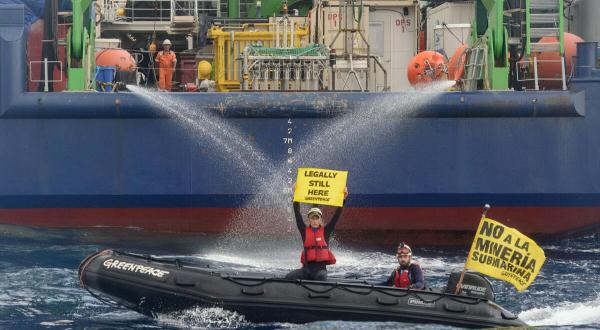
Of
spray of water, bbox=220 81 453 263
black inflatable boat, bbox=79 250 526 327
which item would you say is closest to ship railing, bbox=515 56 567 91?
spray of water, bbox=220 81 453 263

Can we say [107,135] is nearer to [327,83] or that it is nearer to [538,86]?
[327,83]

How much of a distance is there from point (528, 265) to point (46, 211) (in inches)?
372

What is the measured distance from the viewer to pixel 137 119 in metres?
22.2

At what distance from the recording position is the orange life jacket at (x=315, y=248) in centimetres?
1688

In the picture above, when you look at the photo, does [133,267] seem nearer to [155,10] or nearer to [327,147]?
[327,147]

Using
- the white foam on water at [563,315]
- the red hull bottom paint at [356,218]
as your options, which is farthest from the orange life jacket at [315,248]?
the red hull bottom paint at [356,218]

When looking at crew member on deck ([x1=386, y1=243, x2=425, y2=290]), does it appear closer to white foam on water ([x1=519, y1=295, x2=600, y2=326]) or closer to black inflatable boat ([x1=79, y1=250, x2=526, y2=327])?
black inflatable boat ([x1=79, y1=250, x2=526, y2=327])

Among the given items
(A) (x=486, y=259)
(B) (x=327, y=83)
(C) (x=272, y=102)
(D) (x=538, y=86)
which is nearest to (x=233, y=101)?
(C) (x=272, y=102)

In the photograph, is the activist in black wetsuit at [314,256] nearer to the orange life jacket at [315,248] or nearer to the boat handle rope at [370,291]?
the orange life jacket at [315,248]

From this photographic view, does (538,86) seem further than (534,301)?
Yes

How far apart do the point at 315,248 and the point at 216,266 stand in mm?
3909

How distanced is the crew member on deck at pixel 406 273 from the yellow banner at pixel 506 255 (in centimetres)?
65

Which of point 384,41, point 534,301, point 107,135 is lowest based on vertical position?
point 534,301

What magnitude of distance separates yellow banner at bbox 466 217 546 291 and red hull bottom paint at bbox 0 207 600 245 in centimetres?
610
